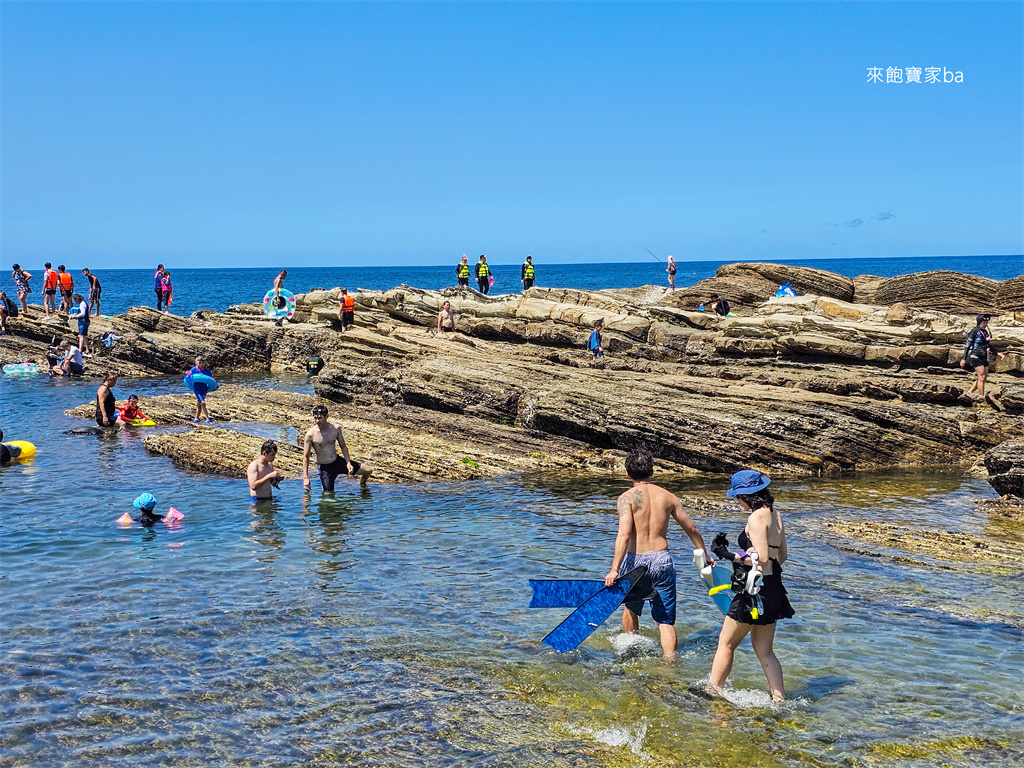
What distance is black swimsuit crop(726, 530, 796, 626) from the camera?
726cm

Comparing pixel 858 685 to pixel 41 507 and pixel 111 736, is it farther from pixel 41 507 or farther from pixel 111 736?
pixel 41 507

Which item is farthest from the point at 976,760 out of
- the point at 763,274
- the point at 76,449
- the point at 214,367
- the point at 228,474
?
the point at 763,274

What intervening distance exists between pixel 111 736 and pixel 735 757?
541 cm

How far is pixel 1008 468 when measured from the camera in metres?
15.4

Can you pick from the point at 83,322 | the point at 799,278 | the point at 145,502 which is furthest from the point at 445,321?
the point at 799,278

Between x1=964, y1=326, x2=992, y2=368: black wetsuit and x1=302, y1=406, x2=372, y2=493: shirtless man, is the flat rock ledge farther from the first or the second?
x1=964, y1=326, x2=992, y2=368: black wetsuit

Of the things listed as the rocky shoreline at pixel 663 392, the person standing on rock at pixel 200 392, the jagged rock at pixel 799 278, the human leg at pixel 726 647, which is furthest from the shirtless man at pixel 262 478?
the jagged rock at pixel 799 278

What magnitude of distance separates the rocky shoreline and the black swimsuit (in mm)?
11347

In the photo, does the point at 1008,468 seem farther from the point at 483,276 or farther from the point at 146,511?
the point at 483,276

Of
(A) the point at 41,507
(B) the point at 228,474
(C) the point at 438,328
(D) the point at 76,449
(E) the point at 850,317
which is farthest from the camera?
(C) the point at 438,328

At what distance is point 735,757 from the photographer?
6902mm

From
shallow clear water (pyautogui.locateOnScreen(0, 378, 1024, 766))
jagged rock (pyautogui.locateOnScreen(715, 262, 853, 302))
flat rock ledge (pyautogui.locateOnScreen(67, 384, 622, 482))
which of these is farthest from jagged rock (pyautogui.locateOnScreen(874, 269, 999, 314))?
flat rock ledge (pyautogui.locateOnScreen(67, 384, 622, 482))

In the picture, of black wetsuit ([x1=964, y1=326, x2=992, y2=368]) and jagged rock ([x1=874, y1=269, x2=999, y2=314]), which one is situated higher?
jagged rock ([x1=874, y1=269, x2=999, y2=314])

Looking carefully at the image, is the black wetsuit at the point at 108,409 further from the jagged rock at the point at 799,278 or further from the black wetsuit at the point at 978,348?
the jagged rock at the point at 799,278
